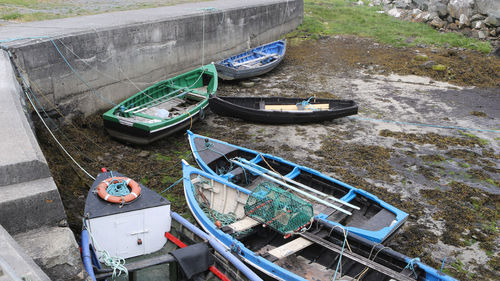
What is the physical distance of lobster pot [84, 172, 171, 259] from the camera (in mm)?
5449

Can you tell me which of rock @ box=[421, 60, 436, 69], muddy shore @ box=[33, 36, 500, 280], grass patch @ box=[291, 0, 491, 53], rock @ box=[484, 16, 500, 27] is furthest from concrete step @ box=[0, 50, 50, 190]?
rock @ box=[484, 16, 500, 27]

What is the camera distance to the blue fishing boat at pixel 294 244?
18.9 feet

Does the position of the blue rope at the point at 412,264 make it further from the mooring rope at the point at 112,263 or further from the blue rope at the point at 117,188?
the blue rope at the point at 117,188

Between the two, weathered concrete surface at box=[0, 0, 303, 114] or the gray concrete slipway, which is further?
weathered concrete surface at box=[0, 0, 303, 114]

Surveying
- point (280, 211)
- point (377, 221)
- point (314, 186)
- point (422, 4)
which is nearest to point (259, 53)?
point (314, 186)

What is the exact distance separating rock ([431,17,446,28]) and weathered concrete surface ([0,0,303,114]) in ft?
46.6

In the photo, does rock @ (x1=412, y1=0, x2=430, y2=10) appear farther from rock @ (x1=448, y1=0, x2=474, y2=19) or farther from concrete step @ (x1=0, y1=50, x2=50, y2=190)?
concrete step @ (x1=0, y1=50, x2=50, y2=190)

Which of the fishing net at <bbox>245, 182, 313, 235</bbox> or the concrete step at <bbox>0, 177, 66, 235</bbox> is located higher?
the concrete step at <bbox>0, 177, 66, 235</bbox>

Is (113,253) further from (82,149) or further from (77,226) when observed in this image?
(82,149)

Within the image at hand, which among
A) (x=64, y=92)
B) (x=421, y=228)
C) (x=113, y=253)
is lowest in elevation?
(x=421, y=228)

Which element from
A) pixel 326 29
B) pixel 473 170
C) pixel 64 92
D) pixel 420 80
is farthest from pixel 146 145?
pixel 326 29

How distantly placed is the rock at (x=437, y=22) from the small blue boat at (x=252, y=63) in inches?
504

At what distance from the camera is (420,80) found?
1762 centimetres

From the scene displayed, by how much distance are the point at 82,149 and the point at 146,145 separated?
164 cm
